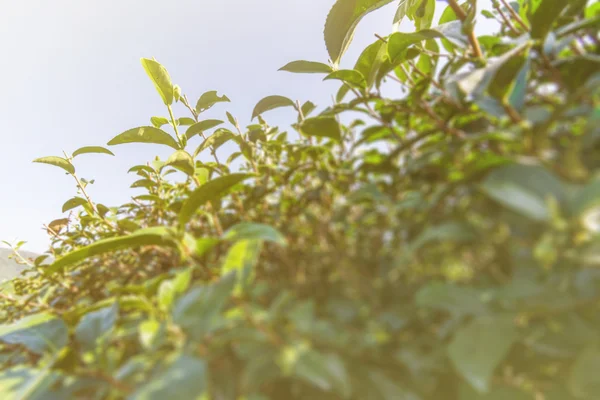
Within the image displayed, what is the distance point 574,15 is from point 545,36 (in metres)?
0.18

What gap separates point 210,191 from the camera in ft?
2.54

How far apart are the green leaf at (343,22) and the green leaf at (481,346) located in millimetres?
894

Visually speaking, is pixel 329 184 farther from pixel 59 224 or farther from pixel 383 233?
pixel 59 224

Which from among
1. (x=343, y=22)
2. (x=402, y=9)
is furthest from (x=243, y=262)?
(x=402, y=9)

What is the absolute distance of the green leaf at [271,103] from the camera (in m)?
1.09

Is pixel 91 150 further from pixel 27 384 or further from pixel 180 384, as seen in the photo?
pixel 180 384

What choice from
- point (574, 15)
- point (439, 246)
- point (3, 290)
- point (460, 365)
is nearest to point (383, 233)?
point (439, 246)

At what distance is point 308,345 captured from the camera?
1.24 ft

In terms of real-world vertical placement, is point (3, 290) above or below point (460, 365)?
above

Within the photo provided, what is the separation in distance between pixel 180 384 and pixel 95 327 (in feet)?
0.90

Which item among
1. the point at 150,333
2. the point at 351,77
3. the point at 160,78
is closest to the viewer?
the point at 150,333

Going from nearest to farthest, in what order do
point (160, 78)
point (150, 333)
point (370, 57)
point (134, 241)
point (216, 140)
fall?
point (150, 333), point (134, 241), point (370, 57), point (216, 140), point (160, 78)

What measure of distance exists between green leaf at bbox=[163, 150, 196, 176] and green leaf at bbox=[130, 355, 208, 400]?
0.70 meters

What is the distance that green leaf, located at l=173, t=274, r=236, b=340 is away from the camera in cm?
39
